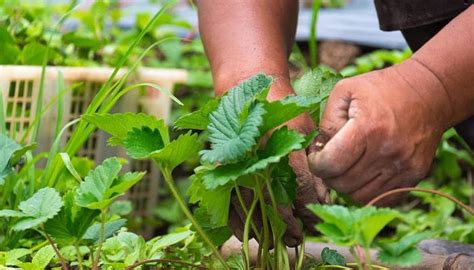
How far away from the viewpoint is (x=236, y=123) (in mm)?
1029

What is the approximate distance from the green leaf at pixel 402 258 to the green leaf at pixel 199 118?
261 mm

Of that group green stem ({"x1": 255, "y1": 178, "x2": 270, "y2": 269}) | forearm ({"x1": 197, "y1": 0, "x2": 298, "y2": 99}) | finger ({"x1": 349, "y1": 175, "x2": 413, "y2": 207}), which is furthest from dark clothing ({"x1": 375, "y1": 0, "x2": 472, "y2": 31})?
green stem ({"x1": 255, "y1": 178, "x2": 270, "y2": 269})

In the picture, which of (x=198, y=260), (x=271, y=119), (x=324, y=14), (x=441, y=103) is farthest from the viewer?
(x=324, y=14)

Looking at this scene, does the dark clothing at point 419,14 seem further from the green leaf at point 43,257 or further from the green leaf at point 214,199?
the green leaf at point 43,257

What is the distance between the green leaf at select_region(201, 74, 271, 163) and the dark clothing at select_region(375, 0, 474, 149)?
0.54 metres

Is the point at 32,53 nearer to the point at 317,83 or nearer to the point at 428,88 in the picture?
the point at 317,83

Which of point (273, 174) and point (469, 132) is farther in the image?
point (469, 132)

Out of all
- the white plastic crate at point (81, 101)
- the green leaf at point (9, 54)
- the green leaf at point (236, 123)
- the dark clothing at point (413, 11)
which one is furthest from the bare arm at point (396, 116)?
the green leaf at point (9, 54)

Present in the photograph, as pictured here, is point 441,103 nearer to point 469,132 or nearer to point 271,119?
point 271,119

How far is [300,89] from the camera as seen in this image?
4.08 feet

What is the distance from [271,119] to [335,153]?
0.30 feet

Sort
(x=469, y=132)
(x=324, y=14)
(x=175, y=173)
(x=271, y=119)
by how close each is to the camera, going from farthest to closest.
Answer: (x=324, y=14)
(x=175, y=173)
(x=469, y=132)
(x=271, y=119)

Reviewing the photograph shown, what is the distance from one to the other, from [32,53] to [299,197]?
925 millimetres

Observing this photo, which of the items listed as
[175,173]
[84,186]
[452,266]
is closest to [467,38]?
[452,266]
